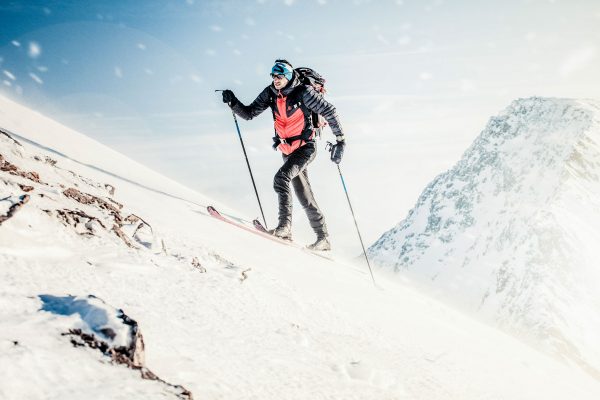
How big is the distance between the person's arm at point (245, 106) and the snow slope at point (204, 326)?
137 inches

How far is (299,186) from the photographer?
7051 millimetres

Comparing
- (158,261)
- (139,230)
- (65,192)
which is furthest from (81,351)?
(65,192)

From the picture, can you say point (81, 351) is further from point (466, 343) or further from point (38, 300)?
point (466, 343)

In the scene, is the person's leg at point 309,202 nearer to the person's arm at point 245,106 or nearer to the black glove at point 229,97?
the person's arm at point 245,106

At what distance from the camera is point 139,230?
10.8 ft

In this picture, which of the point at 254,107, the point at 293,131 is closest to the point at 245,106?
the point at 254,107

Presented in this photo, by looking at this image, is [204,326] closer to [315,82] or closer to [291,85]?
[291,85]

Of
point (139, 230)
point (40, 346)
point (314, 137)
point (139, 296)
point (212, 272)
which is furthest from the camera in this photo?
point (314, 137)

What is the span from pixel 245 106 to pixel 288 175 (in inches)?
65.9

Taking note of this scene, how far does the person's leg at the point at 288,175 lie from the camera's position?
21.6ft

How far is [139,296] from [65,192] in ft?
6.12

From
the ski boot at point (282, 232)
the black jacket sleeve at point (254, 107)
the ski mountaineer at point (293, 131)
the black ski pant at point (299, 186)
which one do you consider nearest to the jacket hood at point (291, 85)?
the ski mountaineer at point (293, 131)

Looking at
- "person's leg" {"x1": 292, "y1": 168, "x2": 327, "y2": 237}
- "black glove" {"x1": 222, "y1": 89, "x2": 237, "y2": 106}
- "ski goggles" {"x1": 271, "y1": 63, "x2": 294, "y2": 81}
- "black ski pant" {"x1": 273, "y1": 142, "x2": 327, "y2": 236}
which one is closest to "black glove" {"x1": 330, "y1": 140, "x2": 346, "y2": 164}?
"black ski pant" {"x1": 273, "y1": 142, "x2": 327, "y2": 236}

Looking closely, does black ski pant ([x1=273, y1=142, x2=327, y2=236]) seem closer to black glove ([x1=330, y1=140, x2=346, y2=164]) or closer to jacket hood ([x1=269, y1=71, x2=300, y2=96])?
black glove ([x1=330, y1=140, x2=346, y2=164])
